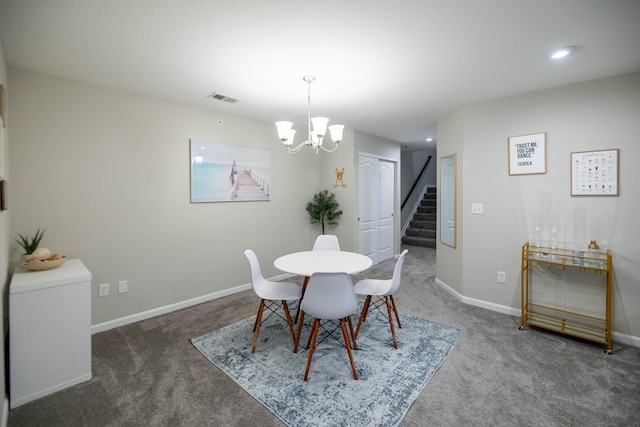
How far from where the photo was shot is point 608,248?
8.72ft

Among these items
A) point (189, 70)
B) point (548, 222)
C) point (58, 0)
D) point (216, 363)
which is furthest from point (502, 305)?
point (58, 0)

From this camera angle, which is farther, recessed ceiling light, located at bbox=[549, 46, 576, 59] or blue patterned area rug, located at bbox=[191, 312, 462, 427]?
recessed ceiling light, located at bbox=[549, 46, 576, 59]

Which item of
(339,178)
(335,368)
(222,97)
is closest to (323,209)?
(339,178)

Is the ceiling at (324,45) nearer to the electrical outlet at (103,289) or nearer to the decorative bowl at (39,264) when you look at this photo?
the decorative bowl at (39,264)

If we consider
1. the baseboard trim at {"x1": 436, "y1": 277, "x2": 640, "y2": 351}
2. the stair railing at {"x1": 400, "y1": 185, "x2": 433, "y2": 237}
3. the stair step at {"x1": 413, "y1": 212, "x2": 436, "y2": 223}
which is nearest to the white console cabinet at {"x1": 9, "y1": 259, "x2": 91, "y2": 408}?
the baseboard trim at {"x1": 436, "y1": 277, "x2": 640, "y2": 351}

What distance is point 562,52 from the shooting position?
2162 mm

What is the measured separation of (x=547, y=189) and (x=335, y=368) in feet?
9.11

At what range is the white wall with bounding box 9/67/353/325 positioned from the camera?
8.20ft

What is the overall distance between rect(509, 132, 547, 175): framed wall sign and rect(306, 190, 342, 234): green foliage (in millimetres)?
2551

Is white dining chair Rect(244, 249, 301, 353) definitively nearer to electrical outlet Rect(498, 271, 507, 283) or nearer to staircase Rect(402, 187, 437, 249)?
electrical outlet Rect(498, 271, 507, 283)

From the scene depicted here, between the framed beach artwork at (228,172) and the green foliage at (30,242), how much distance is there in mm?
1384

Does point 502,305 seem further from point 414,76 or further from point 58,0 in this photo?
point 58,0

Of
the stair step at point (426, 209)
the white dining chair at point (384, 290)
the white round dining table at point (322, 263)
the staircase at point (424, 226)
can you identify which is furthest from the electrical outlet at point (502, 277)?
the stair step at point (426, 209)

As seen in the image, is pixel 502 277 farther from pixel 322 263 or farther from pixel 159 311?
pixel 159 311
